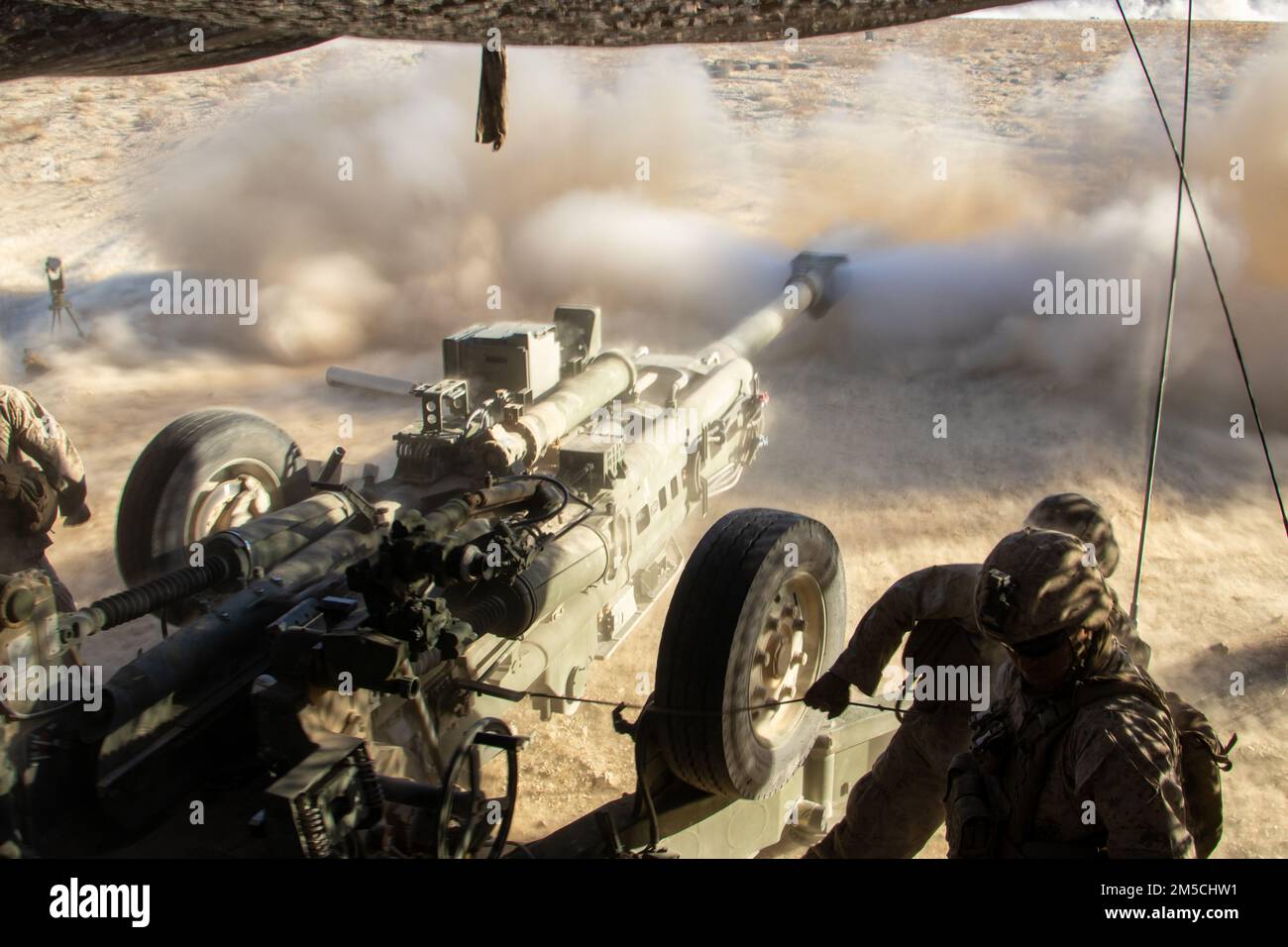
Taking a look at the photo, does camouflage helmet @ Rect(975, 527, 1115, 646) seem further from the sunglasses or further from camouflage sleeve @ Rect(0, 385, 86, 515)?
camouflage sleeve @ Rect(0, 385, 86, 515)

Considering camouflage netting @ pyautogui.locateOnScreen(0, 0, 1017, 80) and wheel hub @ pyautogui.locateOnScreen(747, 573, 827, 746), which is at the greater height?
camouflage netting @ pyautogui.locateOnScreen(0, 0, 1017, 80)

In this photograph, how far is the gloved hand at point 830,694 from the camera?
3977mm

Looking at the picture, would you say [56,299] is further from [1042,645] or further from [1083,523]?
[1042,645]

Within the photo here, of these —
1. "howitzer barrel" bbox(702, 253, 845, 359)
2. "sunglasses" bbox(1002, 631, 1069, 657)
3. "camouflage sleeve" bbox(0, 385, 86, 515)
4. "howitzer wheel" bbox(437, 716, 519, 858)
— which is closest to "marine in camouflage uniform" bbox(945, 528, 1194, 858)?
"sunglasses" bbox(1002, 631, 1069, 657)

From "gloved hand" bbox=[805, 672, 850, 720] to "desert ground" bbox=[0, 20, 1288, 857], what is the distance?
2399 mm

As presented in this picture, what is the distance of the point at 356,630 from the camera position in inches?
136

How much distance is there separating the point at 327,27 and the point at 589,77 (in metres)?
22.5

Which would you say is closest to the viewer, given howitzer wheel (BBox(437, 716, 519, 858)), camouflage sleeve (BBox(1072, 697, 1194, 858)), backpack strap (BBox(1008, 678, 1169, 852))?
camouflage sleeve (BBox(1072, 697, 1194, 858))

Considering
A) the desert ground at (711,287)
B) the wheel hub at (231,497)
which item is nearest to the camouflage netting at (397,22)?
the wheel hub at (231,497)

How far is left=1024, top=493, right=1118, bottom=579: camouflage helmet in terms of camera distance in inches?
155

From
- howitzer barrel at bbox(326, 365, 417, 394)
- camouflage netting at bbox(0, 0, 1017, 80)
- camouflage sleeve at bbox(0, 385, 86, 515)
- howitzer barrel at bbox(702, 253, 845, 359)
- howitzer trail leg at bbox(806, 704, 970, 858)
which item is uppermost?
camouflage netting at bbox(0, 0, 1017, 80)

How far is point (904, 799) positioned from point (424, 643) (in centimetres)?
201

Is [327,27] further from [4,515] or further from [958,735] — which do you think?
[4,515]

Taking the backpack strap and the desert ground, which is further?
the desert ground
